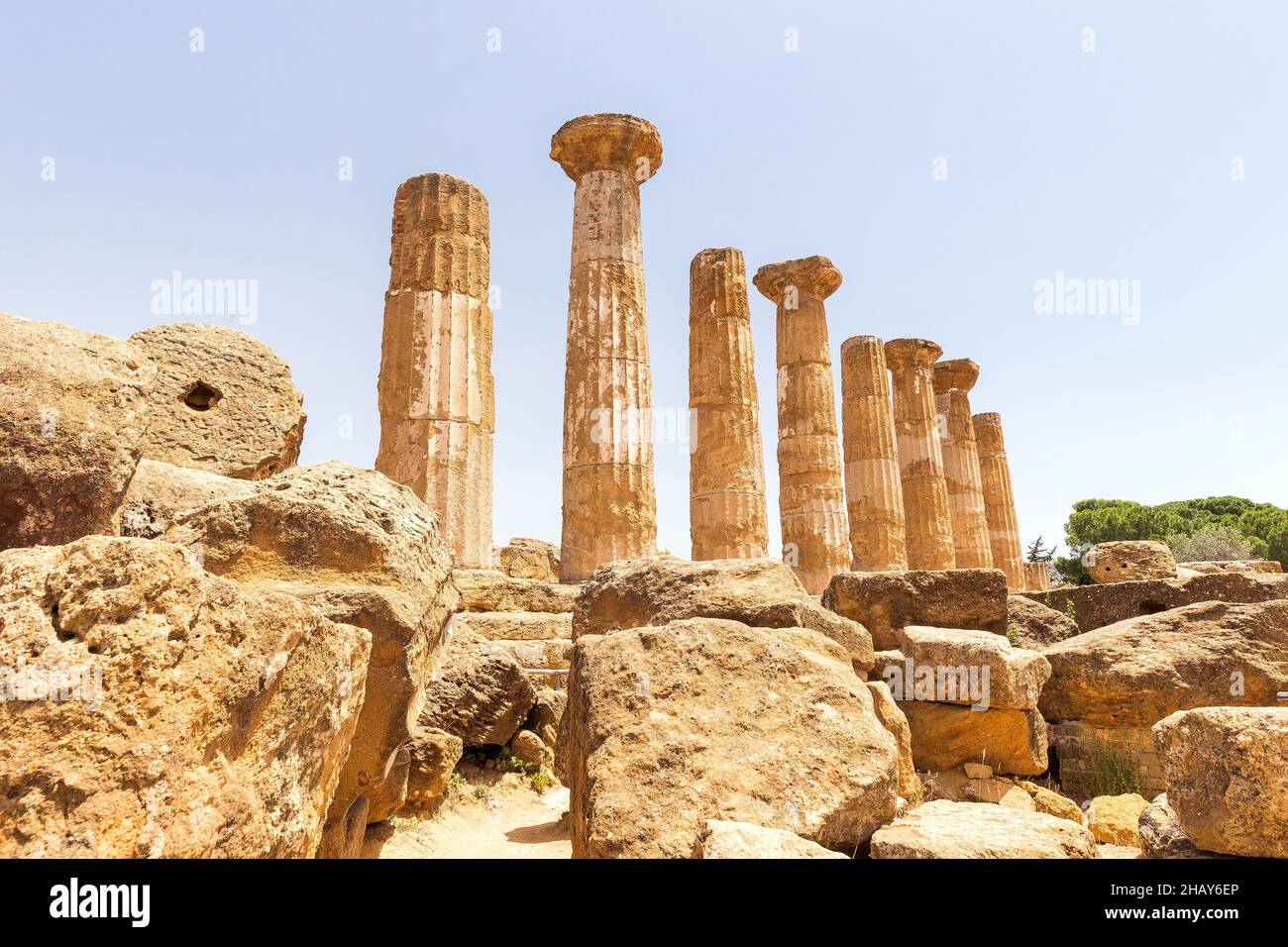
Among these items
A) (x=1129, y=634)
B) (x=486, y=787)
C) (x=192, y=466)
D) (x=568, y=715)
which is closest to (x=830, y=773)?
(x=568, y=715)

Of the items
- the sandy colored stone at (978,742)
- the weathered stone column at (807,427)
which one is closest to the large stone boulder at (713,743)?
the sandy colored stone at (978,742)

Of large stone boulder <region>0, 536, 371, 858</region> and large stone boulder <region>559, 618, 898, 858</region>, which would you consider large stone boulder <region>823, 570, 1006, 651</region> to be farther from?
large stone boulder <region>0, 536, 371, 858</region>

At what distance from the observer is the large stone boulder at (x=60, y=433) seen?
300cm

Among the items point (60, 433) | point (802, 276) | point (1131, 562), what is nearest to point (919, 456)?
point (802, 276)

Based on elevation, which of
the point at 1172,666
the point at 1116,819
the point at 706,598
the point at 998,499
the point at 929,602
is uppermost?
the point at 998,499

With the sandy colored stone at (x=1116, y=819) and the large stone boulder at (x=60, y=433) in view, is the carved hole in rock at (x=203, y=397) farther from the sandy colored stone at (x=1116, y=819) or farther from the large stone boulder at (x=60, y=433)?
the sandy colored stone at (x=1116, y=819)

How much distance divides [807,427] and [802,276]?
3.19 metres

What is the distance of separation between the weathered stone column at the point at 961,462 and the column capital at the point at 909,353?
140 centimetres

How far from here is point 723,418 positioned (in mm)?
15148

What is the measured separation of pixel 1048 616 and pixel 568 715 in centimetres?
643

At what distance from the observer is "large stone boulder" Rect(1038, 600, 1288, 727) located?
632cm

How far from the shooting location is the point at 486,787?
593cm

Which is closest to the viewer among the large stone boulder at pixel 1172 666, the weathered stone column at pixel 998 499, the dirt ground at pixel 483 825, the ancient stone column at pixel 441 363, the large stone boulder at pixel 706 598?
the dirt ground at pixel 483 825

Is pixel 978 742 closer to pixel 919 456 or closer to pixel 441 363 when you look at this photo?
pixel 441 363
